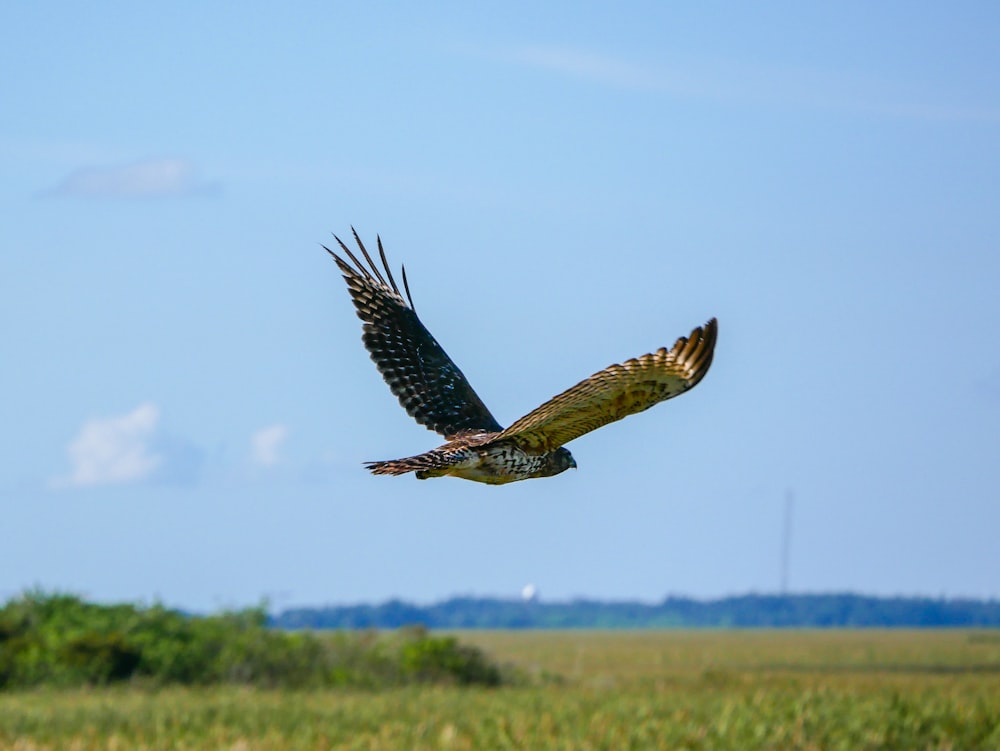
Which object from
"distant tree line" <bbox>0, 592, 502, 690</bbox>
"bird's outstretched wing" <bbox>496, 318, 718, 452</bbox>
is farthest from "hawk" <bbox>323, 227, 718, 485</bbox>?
"distant tree line" <bbox>0, 592, 502, 690</bbox>

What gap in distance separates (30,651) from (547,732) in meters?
21.4

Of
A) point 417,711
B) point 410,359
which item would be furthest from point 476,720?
point 410,359

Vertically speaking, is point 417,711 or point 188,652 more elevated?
point 188,652

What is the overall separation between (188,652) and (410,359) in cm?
3807

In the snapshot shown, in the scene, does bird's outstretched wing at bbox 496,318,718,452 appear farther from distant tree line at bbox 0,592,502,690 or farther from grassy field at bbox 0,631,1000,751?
distant tree line at bbox 0,592,502,690

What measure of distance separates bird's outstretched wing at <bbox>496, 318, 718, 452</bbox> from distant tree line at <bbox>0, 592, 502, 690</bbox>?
38.6 metres

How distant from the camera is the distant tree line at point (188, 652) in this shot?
161ft

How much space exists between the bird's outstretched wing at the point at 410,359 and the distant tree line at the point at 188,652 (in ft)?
116

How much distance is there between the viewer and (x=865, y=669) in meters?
91.6

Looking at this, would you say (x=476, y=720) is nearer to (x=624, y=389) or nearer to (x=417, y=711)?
(x=417, y=711)

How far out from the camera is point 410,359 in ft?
47.4

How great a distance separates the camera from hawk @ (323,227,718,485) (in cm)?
1108

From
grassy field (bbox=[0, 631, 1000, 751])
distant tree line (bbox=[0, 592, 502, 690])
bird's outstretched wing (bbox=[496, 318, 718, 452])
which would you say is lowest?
grassy field (bbox=[0, 631, 1000, 751])

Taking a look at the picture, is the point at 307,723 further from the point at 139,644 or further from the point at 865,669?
the point at 865,669
